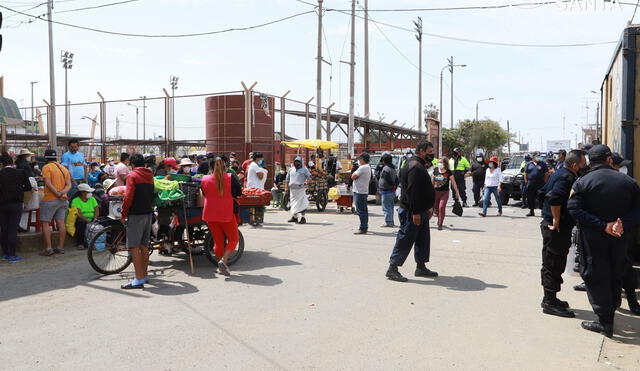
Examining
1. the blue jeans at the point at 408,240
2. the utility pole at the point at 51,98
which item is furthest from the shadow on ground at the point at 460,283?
the utility pole at the point at 51,98

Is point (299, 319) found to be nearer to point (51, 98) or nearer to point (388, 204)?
point (388, 204)

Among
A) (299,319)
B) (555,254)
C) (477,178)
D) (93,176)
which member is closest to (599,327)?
(555,254)

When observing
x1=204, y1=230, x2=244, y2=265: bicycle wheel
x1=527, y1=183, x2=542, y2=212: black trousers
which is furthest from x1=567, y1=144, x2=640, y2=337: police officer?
x1=527, y1=183, x2=542, y2=212: black trousers

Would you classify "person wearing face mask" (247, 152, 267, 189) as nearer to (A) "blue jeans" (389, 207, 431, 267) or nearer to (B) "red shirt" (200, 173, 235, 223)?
(B) "red shirt" (200, 173, 235, 223)

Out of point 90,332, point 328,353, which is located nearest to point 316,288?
point 328,353

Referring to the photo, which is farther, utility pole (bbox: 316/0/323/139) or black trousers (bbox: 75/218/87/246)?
utility pole (bbox: 316/0/323/139)

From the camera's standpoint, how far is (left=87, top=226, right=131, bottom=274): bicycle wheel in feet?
24.1

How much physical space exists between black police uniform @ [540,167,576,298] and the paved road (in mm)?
426

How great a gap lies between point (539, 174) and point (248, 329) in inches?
474

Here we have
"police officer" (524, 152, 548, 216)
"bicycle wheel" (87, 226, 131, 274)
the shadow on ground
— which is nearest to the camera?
the shadow on ground

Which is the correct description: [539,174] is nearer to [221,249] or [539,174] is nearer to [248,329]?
[221,249]

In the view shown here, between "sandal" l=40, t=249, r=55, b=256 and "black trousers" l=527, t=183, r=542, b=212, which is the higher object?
"black trousers" l=527, t=183, r=542, b=212

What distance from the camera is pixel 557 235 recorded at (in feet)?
18.5

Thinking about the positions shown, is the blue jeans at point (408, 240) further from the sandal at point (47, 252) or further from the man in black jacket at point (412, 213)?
the sandal at point (47, 252)
